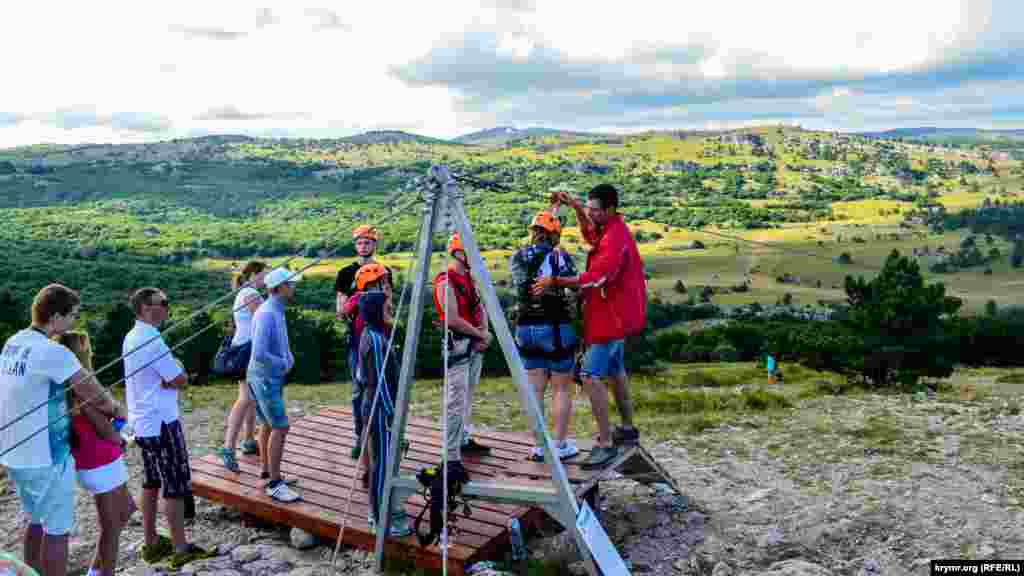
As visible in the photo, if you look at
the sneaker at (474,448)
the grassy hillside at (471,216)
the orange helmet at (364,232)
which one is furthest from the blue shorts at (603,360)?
the grassy hillside at (471,216)

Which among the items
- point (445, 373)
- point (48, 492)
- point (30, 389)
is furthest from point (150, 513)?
point (445, 373)

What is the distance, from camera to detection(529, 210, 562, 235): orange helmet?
5.74m

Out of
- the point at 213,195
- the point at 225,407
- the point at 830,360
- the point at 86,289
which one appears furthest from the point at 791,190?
the point at 225,407

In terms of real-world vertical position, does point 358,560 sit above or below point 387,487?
below

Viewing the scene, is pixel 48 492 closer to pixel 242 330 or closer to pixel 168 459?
pixel 168 459

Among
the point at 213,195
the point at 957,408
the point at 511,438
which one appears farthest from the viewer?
the point at 213,195

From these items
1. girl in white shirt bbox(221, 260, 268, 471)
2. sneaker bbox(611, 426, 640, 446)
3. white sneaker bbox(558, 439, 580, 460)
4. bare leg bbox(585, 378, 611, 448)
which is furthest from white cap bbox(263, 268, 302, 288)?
sneaker bbox(611, 426, 640, 446)

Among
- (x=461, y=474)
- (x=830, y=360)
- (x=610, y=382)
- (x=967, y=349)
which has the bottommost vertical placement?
(x=967, y=349)

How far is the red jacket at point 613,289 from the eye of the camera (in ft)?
18.4

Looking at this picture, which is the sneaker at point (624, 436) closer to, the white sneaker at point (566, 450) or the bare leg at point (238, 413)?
the white sneaker at point (566, 450)

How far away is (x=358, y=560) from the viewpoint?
574 centimetres

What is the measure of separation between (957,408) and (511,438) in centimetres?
655

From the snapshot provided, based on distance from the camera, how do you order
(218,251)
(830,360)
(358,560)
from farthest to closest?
(218,251)
(830,360)
(358,560)

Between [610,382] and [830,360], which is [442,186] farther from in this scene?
[830,360]
